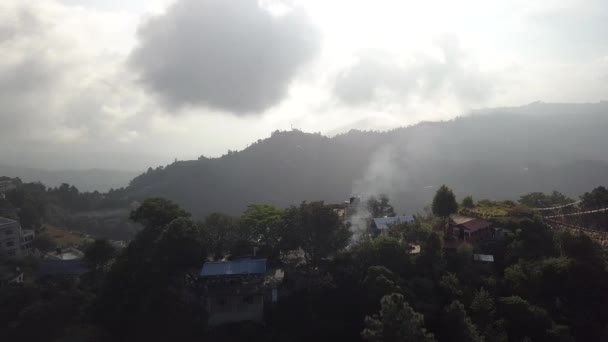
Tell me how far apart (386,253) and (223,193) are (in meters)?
83.6

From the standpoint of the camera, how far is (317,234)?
30.3 m

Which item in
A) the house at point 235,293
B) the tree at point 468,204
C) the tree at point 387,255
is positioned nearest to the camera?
the house at point 235,293

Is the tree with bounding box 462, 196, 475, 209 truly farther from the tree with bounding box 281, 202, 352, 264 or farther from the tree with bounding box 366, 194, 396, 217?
the tree with bounding box 281, 202, 352, 264

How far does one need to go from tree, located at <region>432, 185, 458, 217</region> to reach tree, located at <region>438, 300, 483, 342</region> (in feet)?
45.0

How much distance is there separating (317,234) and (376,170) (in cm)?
9178

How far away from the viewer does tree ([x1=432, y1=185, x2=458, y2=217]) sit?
1390 inches

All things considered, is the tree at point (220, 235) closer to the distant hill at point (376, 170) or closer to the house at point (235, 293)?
the house at point (235, 293)

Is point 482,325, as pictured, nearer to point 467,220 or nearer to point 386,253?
point 386,253

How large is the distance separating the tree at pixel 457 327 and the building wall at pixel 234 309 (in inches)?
453

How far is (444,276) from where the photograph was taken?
26281mm

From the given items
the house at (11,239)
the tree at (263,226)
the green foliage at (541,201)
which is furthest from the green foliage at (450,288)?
the house at (11,239)

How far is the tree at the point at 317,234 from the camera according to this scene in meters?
30.2

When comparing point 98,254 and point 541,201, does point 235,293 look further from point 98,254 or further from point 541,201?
point 541,201

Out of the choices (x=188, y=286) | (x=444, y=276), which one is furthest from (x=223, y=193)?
(x=444, y=276)
